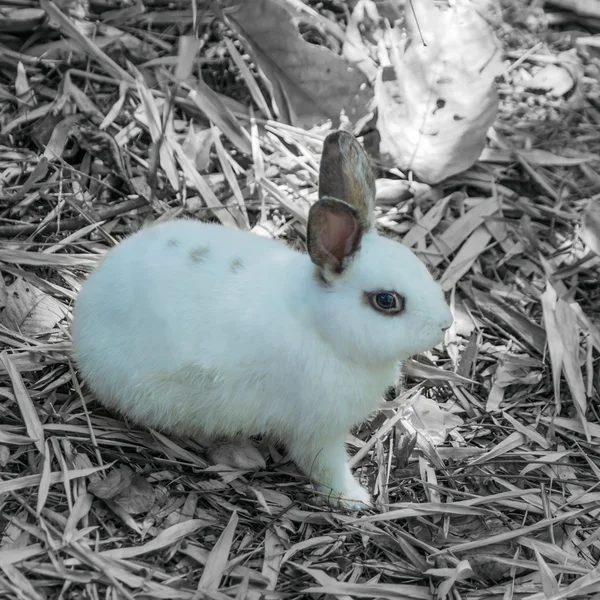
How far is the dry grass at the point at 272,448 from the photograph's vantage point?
3.36 metres

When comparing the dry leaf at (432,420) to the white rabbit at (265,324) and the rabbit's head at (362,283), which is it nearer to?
the white rabbit at (265,324)

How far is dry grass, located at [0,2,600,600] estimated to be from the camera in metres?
3.36

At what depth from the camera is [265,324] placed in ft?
11.2

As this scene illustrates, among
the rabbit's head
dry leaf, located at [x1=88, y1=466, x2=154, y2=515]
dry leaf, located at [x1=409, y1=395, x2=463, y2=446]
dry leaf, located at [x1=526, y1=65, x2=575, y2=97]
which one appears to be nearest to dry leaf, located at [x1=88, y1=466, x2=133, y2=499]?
dry leaf, located at [x1=88, y1=466, x2=154, y2=515]

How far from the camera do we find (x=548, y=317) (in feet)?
14.6

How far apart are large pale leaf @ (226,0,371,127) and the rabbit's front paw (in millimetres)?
2242

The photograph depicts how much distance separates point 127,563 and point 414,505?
116 centimetres

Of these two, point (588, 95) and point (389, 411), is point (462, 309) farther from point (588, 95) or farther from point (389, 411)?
point (588, 95)

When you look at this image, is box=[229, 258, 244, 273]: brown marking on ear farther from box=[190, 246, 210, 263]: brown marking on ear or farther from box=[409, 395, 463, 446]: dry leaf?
box=[409, 395, 463, 446]: dry leaf

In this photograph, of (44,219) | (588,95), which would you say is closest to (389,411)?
(44,219)

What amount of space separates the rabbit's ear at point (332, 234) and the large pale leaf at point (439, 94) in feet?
5.67

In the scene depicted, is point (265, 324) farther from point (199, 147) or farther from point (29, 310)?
point (199, 147)

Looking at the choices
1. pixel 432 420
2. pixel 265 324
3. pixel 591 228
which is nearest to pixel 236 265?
pixel 265 324

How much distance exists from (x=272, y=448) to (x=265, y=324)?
0.73 meters
